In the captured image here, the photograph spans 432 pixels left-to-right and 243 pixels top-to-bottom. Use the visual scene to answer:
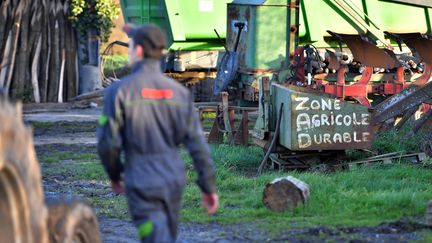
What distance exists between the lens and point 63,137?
1648 centimetres

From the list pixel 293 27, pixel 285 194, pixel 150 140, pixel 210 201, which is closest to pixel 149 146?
pixel 150 140

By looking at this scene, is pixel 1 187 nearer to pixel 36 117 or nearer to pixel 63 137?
pixel 63 137

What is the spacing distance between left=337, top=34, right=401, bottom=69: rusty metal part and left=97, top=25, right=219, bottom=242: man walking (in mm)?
11337

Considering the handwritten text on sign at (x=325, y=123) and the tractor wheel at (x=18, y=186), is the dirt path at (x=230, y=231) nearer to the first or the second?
the handwritten text on sign at (x=325, y=123)

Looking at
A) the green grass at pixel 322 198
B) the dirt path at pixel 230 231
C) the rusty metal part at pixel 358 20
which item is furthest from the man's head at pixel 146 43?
the rusty metal part at pixel 358 20

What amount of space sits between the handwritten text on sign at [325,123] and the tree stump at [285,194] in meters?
2.20

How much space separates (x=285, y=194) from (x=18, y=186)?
15.5 ft

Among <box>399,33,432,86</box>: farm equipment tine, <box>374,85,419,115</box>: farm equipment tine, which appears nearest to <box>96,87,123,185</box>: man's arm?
<box>374,85,419,115</box>: farm equipment tine

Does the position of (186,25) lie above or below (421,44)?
above

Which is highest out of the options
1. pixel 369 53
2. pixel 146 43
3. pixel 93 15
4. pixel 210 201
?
pixel 93 15

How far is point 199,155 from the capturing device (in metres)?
5.49

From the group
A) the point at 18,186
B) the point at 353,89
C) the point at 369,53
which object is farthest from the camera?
the point at 369,53

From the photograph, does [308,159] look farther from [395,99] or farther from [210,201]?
[210,201]

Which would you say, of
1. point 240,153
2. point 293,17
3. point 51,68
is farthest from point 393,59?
point 51,68
